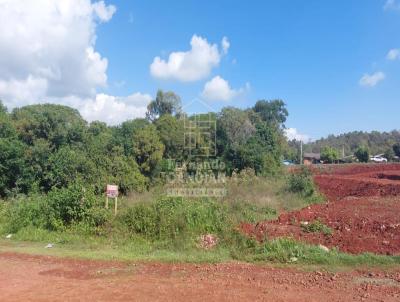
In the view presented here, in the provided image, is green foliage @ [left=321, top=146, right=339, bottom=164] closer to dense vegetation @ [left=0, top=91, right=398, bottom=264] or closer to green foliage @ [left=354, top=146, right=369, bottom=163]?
green foliage @ [left=354, top=146, right=369, bottom=163]

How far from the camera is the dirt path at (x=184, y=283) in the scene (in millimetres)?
5258

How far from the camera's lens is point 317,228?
851cm

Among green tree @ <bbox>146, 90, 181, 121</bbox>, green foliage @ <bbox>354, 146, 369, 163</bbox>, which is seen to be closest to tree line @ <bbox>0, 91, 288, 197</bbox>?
green tree @ <bbox>146, 90, 181, 121</bbox>

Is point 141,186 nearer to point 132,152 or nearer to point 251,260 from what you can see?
point 132,152

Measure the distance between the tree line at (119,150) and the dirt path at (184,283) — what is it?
18.7 feet

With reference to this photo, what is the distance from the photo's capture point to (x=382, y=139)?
79.0m

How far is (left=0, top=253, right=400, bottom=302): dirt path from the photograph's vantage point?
207 inches

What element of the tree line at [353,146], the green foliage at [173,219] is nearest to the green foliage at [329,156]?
the tree line at [353,146]

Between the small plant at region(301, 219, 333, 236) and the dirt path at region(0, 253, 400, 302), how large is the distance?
6.58 ft

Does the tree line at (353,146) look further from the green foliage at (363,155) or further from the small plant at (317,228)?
the small plant at (317,228)

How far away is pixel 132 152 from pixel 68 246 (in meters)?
12.7

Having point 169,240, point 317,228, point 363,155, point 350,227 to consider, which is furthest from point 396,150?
point 169,240

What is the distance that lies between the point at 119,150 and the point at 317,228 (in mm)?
13926

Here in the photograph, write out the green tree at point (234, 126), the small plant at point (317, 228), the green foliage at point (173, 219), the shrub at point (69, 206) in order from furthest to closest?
the green tree at point (234, 126), the shrub at point (69, 206), the green foliage at point (173, 219), the small plant at point (317, 228)
